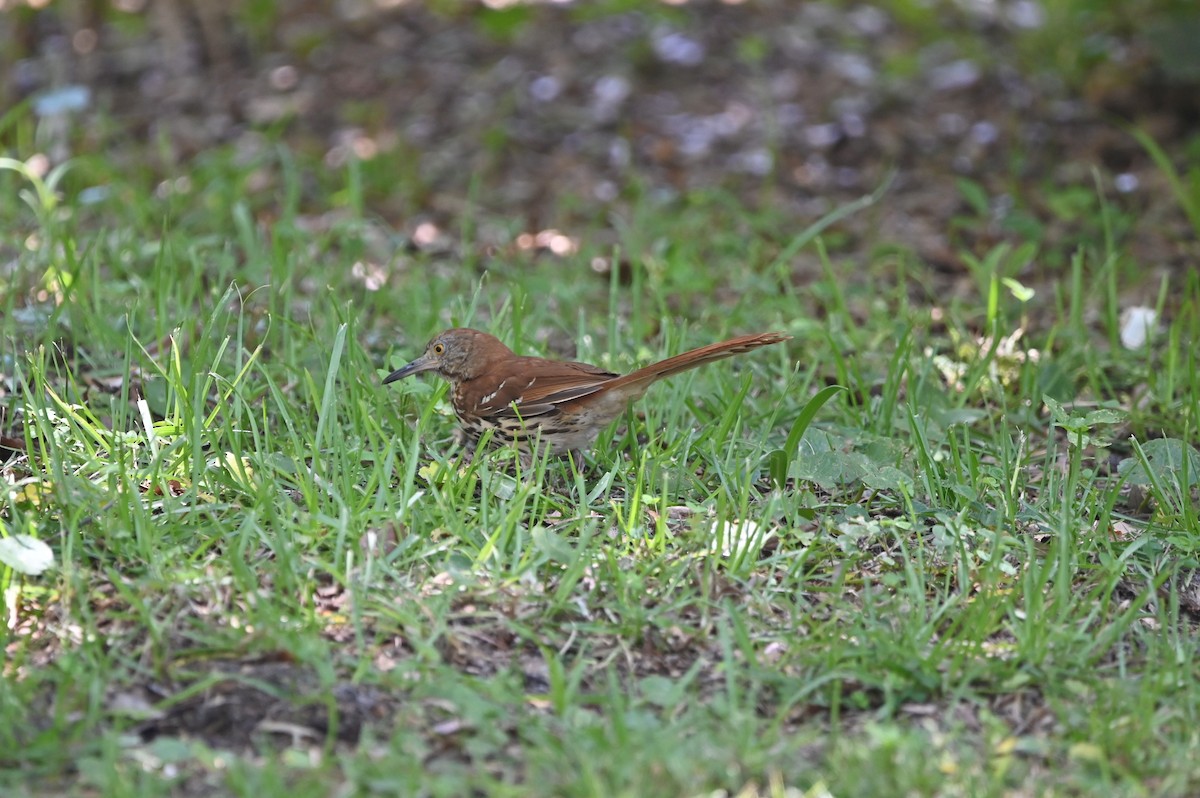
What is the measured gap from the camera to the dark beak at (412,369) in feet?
13.9

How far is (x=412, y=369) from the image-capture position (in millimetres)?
4293

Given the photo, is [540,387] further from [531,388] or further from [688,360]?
[688,360]

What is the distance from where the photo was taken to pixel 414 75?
877 centimetres

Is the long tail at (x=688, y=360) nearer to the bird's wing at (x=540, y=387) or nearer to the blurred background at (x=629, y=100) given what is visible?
the bird's wing at (x=540, y=387)

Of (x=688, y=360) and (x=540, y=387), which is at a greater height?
(x=688, y=360)

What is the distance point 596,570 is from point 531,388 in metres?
0.89

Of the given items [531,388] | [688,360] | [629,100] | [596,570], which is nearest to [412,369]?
[531,388]

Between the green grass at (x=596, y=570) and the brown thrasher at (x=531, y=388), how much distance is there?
0.14 metres

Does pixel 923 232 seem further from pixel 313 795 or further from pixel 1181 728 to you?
pixel 313 795

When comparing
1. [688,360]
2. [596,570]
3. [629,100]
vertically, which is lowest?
[629,100]

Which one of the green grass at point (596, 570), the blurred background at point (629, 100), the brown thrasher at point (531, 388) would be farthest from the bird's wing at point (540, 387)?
the blurred background at point (629, 100)

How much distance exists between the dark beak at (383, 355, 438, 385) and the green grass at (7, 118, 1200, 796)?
0.36 ft

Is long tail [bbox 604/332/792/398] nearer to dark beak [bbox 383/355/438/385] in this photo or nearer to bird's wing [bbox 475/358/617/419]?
bird's wing [bbox 475/358/617/419]

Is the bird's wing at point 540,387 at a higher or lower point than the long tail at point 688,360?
lower
